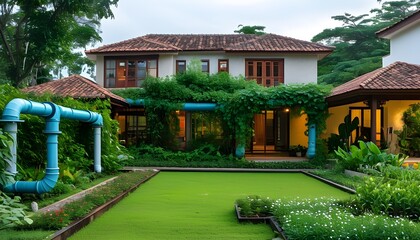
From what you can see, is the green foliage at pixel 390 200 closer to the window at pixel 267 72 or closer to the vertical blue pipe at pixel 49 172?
the vertical blue pipe at pixel 49 172

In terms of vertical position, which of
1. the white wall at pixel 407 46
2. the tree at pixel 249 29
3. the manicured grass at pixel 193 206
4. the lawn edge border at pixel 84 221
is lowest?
the manicured grass at pixel 193 206

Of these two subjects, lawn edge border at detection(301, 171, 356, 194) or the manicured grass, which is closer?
the manicured grass

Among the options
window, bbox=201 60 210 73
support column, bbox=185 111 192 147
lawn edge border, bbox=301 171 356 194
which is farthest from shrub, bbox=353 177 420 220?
window, bbox=201 60 210 73

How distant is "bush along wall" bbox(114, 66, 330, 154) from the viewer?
18.6m

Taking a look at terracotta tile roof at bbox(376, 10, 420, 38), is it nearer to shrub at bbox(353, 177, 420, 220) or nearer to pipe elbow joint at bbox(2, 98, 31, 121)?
shrub at bbox(353, 177, 420, 220)

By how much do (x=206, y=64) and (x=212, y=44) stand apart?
1.31m

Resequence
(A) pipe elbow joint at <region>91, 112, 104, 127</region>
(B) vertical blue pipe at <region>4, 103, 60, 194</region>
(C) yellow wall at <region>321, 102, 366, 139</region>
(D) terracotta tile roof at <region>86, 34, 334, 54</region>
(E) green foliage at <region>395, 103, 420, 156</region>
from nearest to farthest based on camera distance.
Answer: (B) vertical blue pipe at <region>4, 103, 60, 194</region>, (A) pipe elbow joint at <region>91, 112, 104, 127</region>, (E) green foliage at <region>395, 103, 420, 156</region>, (C) yellow wall at <region>321, 102, 366, 139</region>, (D) terracotta tile roof at <region>86, 34, 334, 54</region>

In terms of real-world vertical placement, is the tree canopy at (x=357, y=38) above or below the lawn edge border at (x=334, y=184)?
above

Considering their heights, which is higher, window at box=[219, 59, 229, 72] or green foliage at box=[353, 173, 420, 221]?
window at box=[219, 59, 229, 72]

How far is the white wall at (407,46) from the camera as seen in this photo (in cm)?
2028

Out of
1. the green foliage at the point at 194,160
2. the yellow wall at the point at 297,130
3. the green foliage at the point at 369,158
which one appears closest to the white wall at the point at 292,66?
the yellow wall at the point at 297,130

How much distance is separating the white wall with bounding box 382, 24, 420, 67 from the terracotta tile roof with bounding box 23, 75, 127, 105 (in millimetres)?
13215

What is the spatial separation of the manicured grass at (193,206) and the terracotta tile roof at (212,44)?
30.8 ft

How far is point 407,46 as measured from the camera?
69.6ft
